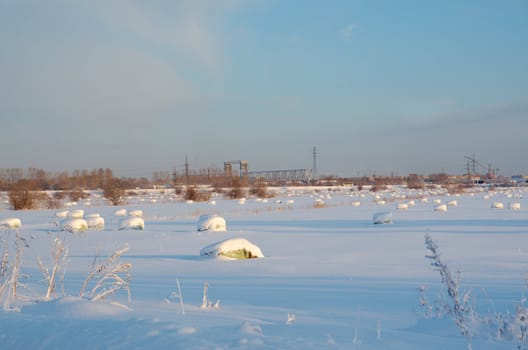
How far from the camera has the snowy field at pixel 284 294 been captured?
359 cm

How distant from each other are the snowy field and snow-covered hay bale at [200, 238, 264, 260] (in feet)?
0.79

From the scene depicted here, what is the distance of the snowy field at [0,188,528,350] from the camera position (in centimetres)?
359

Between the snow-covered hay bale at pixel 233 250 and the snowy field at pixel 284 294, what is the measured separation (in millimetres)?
241

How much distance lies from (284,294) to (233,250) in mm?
4026

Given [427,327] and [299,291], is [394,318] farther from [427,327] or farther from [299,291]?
[299,291]

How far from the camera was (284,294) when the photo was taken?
727 cm

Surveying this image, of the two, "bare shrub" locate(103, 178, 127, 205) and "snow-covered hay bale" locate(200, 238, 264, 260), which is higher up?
"bare shrub" locate(103, 178, 127, 205)

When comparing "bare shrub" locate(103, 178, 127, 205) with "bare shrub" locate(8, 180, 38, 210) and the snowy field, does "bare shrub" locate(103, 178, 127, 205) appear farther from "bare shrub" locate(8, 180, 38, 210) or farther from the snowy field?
the snowy field

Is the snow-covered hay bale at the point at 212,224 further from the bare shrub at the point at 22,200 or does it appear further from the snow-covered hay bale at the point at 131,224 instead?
the bare shrub at the point at 22,200

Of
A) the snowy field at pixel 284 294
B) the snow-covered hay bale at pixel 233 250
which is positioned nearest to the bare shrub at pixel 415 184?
the snowy field at pixel 284 294

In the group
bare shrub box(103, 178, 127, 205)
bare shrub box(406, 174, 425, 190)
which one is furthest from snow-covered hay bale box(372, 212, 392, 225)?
bare shrub box(406, 174, 425, 190)

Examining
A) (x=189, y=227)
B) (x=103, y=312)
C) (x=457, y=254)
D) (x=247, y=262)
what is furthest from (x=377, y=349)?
(x=189, y=227)

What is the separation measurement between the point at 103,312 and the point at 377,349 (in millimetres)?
2247

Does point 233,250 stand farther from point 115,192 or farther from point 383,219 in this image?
point 115,192
